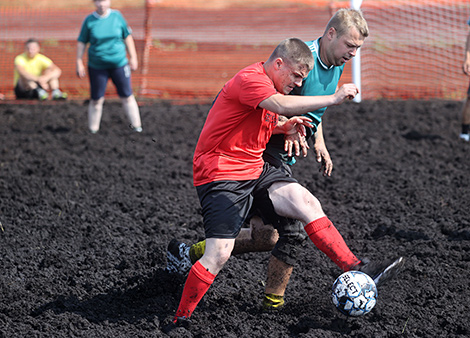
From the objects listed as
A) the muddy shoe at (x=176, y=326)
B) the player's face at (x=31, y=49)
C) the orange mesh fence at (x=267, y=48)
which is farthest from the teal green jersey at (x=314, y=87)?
the player's face at (x=31, y=49)

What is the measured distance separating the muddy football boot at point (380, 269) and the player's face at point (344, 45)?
1.46m

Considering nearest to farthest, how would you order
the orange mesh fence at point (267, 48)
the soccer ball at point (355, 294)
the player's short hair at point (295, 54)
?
the player's short hair at point (295, 54) < the soccer ball at point (355, 294) < the orange mesh fence at point (267, 48)

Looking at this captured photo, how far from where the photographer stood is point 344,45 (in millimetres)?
3967

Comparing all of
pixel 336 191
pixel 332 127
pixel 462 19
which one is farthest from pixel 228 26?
pixel 336 191

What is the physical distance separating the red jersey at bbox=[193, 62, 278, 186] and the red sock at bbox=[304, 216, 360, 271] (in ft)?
1.76

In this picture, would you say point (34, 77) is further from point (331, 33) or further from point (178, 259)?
point (331, 33)

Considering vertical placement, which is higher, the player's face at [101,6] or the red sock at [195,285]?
the player's face at [101,6]

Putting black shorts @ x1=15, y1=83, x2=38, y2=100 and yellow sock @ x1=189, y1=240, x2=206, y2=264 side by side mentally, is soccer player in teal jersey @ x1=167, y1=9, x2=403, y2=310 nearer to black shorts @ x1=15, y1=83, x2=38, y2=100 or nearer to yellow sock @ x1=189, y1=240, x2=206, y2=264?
yellow sock @ x1=189, y1=240, x2=206, y2=264

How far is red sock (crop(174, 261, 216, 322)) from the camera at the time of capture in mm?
3668

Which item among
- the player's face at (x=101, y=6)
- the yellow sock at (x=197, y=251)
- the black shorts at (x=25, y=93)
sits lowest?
the black shorts at (x=25, y=93)

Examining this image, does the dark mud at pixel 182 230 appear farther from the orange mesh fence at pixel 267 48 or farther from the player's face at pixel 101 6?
the orange mesh fence at pixel 267 48

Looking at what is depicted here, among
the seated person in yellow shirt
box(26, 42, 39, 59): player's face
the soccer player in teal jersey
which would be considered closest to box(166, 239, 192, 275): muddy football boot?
A: the soccer player in teal jersey

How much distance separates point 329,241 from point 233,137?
98 centimetres

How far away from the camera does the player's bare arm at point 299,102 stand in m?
3.39
